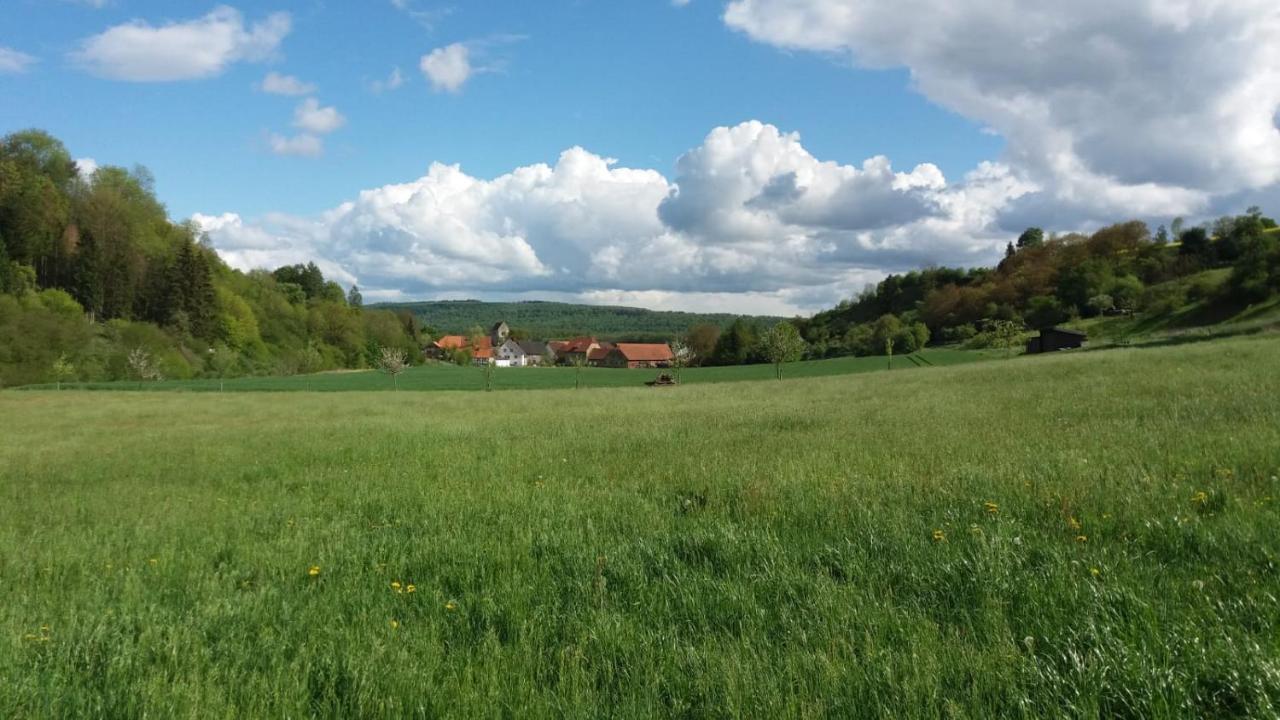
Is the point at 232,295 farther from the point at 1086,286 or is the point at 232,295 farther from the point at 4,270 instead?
the point at 1086,286

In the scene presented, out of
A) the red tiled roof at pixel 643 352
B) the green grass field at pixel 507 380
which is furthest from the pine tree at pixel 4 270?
the red tiled roof at pixel 643 352

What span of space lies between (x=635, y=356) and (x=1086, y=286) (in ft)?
359

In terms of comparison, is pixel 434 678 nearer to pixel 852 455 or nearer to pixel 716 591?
pixel 716 591

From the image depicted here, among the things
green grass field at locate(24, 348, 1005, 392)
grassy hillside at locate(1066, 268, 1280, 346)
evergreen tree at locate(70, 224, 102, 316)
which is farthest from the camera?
evergreen tree at locate(70, 224, 102, 316)

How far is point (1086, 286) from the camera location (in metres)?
110

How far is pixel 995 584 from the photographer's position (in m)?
4.57

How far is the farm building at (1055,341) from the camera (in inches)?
2908

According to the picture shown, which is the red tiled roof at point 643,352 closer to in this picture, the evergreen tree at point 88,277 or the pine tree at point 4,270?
the evergreen tree at point 88,277

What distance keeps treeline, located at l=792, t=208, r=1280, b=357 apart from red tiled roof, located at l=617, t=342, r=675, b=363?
44417mm

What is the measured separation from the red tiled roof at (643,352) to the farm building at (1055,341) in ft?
378

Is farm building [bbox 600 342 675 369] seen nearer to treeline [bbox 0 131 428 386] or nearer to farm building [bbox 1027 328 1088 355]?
treeline [bbox 0 131 428 386]

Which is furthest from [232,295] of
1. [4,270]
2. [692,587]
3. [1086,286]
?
[1086,286]

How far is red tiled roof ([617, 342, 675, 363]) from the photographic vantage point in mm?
189125

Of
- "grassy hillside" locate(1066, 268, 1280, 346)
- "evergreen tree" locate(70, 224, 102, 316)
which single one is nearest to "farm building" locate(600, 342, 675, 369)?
"grassy hillside" locate(1066, 268, 1280, 346)
